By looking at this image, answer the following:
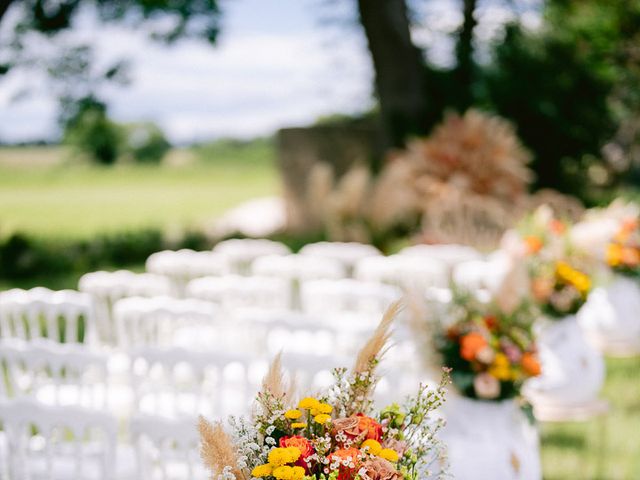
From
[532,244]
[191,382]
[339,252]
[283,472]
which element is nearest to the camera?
[283,472]

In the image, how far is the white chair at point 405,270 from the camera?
6.21m

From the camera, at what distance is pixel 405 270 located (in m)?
6.23

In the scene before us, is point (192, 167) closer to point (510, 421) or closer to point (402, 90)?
point (402, 90)

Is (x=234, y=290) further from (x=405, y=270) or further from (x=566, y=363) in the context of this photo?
(x=566, y=363)

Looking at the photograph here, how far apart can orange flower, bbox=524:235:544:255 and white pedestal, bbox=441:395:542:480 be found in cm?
195

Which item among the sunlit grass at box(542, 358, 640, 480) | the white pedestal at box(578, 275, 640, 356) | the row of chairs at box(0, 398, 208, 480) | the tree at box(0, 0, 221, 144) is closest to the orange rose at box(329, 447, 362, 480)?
the row of chairs at box(0, 398, 208, 480)

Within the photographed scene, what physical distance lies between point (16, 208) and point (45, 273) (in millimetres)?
3500

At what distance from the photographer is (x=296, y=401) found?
2.03 m

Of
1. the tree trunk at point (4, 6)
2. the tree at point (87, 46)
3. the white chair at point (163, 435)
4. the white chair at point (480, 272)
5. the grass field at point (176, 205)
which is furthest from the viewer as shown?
the tree at point (87, 46)

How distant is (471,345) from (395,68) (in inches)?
423

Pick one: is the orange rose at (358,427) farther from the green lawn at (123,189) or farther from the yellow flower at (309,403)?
the green lawn at (123,189)

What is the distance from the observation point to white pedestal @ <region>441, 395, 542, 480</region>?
3.44 metres

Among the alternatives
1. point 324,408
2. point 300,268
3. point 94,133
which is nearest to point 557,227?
point 300,268

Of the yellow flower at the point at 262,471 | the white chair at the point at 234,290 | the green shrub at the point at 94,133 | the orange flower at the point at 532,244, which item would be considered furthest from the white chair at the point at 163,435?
the green shrub at the point at 94,133
